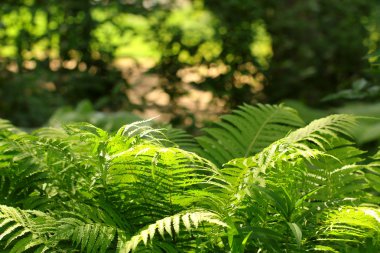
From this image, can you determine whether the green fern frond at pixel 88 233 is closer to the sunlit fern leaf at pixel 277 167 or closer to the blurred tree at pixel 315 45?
the sunlit fern leaf at pixel 277 167

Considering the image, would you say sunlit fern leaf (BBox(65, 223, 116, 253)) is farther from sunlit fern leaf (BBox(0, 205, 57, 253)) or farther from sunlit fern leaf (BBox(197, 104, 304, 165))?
sunlit fern leaf (BBox(197, 104, 304, 165))

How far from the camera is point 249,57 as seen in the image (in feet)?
21.4

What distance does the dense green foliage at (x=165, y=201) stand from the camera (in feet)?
7.00

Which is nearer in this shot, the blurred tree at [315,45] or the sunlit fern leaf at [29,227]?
the sunlit fern leaf at [29,227]

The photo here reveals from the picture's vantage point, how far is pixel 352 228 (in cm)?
221

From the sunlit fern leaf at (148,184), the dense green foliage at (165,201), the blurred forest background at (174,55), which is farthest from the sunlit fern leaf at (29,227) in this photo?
the blurred forest background at (174,55)

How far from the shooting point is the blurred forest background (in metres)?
6.16

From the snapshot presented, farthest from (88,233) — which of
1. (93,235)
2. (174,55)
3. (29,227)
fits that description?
(174,55)

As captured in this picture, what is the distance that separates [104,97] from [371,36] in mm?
2460

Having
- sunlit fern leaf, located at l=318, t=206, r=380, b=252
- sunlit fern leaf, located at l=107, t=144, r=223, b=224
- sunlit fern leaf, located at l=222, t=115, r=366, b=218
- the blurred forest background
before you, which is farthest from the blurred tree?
sunlit fern leaf, located at l=107, t=144, r=223, b=224

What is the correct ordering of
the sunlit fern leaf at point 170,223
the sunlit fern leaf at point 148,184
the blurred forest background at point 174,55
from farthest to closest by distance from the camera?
the blurred forest background at point 174,55, the sunlit fern leaf at point 148,184, the sunlit fern leaf at point 170,223

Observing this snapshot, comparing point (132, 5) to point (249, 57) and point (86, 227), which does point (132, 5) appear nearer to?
point (249, 57)

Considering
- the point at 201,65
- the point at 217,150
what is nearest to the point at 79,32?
the point at 201,65

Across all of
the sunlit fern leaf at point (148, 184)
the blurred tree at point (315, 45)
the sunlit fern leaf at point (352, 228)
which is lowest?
the sunlit fern leaf at point (148, 184)
